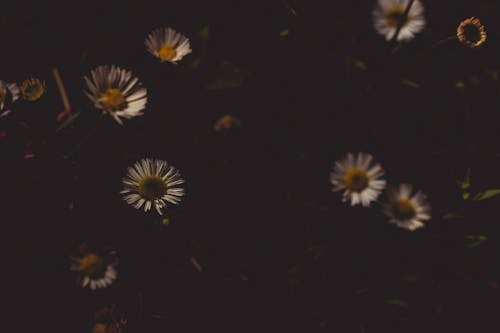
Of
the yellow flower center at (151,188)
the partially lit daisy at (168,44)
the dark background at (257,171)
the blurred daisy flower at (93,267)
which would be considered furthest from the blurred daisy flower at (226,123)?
the blurred daisy flower at (93,267)

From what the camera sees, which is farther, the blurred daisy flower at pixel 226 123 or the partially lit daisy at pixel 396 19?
the partially lit daisy at pixel 396 19

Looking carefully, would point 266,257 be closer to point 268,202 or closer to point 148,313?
point 268,202

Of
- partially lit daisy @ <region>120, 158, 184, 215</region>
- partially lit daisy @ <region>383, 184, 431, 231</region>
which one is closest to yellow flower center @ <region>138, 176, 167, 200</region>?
partially lit daisy @ <region>120, 158, 184, 215</region>

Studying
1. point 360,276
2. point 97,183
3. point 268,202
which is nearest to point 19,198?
point 97,183

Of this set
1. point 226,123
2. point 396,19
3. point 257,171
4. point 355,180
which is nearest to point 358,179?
point 355,180

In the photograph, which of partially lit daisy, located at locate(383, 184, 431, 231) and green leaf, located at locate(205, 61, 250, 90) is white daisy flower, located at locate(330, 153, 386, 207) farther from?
green leaf, located at locate(205, 61, 250, 90)

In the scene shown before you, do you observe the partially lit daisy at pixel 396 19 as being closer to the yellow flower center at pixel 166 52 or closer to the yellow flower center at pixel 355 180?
the yellow flower center at pixel 355 180
